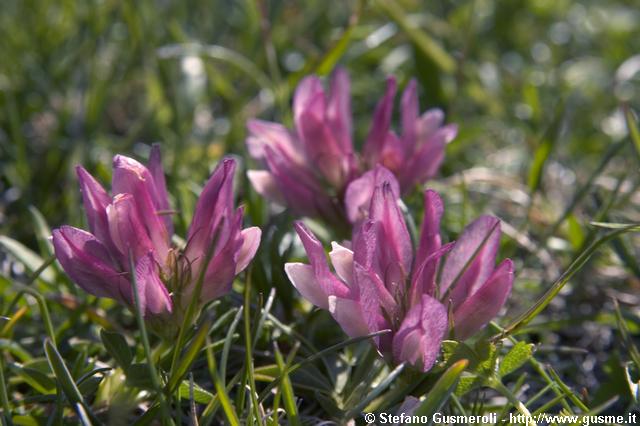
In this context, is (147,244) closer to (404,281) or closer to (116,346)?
(116,346)

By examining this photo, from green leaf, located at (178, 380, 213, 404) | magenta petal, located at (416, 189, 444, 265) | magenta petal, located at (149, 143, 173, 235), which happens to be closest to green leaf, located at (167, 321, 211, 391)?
green leaf, located at (178, 380, 213, 404)

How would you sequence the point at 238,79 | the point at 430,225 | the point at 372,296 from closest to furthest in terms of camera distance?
the point at 372,296 < the point at 430,225 < the point at 238,79

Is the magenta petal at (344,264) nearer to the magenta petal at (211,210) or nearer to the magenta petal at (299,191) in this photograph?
the magenta petal at (211,210)

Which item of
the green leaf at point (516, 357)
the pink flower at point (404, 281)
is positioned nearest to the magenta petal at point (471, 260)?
the pink flower at point (404, 281)

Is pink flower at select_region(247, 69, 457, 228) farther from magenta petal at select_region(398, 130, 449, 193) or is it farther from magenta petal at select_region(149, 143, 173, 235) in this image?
magenta petal at select_region(149, 143, 173, 235)

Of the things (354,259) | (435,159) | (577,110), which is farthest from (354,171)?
(577,110)

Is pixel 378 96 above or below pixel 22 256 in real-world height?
below

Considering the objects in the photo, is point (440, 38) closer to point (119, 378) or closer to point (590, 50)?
point (590, 50)

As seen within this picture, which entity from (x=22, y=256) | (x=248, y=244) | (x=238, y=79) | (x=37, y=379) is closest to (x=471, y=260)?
(x=248, y=244)
